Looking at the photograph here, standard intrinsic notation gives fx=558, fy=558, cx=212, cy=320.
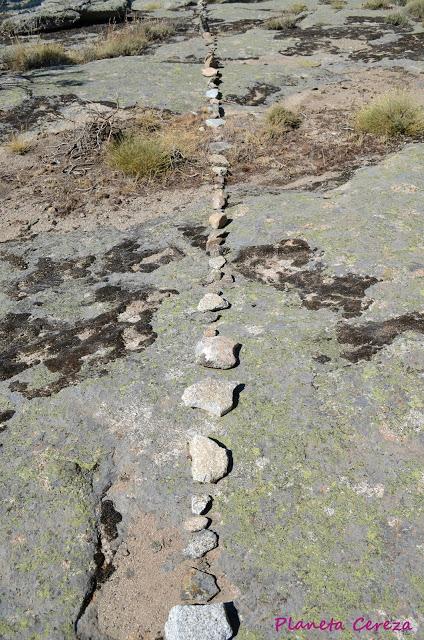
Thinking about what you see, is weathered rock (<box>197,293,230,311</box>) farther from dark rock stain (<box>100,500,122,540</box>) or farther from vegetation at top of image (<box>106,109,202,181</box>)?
vegetation at top of image (<box>106,109,202,181</box>)

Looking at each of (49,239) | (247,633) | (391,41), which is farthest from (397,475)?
(391,41)

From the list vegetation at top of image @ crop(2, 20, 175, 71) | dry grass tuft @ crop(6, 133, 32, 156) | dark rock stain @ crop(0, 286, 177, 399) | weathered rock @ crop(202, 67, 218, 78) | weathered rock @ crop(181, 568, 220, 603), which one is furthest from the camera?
vegetation at top of image @ crop(2, 20, 175, 71)

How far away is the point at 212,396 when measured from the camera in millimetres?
2713

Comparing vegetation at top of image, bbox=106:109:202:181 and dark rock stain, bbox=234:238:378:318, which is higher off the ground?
dark rock stain, bbox=234:238:378:318

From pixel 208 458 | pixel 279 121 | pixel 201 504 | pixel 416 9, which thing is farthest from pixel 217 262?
pixel 416 9

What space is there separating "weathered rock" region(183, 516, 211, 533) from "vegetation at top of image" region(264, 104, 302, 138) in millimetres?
5476

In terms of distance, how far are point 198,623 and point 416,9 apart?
1410 centimetres

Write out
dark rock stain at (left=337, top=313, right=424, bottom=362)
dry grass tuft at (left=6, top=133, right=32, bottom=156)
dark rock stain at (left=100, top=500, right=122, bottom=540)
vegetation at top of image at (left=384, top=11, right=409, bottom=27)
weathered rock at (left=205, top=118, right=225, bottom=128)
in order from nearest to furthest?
dark rock stain at (left=100, top=500, right=122, bottom=540), dark rock stain at (left=337, top=313, right=424, bottom=362), dry grass tuft at (left=6, top=133, right=32, bottom=156), weathered rock at (left=205, top=118, right=225, bottom=128), vegetation at top of image at (left=384, top=11, right=409, bottom=27)

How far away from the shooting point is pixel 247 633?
1831mm

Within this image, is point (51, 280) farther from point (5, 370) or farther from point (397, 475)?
point (397, 475)

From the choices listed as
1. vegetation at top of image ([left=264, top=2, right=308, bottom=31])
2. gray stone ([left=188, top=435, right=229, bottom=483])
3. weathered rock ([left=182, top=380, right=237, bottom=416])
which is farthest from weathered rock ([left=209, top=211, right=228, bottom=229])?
vegetation at top of image ([left=264, top=2, right=308, bottom=31])

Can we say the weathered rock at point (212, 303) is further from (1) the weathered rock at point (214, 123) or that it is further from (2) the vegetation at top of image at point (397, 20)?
(2) the vegetation at top of image at point (397, 20)

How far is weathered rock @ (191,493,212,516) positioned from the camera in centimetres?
223

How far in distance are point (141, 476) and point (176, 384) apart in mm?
590
